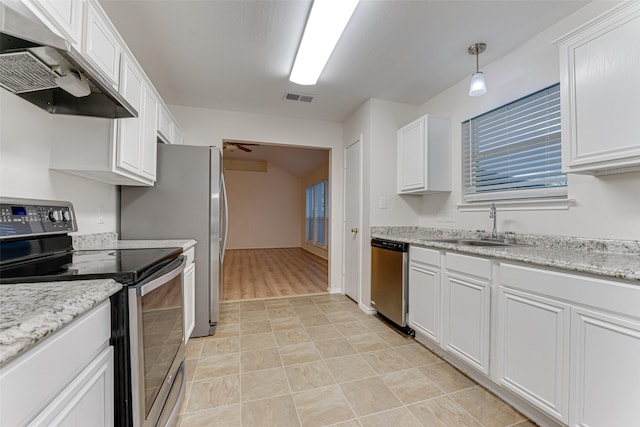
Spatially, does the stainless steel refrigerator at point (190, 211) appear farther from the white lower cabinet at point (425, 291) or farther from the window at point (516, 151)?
the window at point (516, 151)

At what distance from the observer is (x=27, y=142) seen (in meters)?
1.31

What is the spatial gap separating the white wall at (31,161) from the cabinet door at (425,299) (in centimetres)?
246

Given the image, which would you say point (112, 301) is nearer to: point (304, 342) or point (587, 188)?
point (304, 342)

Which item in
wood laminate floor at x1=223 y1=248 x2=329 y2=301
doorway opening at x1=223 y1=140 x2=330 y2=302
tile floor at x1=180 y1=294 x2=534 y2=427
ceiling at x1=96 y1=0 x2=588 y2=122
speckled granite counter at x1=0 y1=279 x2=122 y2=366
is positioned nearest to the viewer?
speckled granite counter at x1=0 y1=279 x2=122 y2=366

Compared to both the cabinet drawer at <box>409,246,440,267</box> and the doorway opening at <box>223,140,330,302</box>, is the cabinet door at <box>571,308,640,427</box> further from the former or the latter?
the doorway opening at <box>223,140,330,302</box>

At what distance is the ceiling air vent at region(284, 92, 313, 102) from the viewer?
3.03m

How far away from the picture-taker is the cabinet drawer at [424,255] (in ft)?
6.76

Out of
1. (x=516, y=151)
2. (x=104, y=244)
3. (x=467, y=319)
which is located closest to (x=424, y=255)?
(x=467, y=319)

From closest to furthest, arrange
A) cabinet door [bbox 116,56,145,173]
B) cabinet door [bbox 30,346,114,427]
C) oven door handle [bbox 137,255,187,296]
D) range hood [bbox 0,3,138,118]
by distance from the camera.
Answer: cabinet door [bbox 30,346,114,427] → range hood [bbox 0,3,138,118] → oven door handle [bbox 137,255,187,296] → cabinet door [bbox 116,56,145,173]

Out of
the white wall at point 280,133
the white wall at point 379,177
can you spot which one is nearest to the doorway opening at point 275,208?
the white wall at point 280,133

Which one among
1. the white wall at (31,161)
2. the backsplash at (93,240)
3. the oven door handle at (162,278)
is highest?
the white wall at (31,161)

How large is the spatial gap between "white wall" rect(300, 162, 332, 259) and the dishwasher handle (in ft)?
11.4

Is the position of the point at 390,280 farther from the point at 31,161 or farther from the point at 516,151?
the point at 31,161

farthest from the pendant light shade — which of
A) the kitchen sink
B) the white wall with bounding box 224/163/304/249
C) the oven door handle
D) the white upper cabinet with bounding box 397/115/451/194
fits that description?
the white wall with bounding box 224/163/304/249
